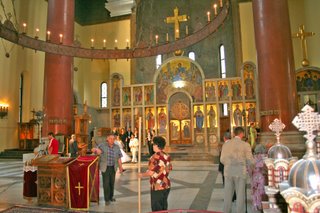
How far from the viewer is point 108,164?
6.24 m

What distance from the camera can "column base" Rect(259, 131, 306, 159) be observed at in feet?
28.9

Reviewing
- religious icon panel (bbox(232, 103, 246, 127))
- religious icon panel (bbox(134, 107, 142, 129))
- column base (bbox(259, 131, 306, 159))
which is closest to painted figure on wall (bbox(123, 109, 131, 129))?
religious icon panel (bbox(134, 107, 142, 129))

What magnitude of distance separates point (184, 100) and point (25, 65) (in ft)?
40.2

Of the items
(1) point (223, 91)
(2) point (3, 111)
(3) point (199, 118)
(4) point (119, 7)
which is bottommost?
(3) point (199, 118)

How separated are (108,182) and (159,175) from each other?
2432mm

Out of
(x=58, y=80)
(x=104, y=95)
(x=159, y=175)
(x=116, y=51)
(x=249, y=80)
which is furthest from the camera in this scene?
(x=104, y=95)

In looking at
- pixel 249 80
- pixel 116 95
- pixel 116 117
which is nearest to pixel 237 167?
pixel 249 80

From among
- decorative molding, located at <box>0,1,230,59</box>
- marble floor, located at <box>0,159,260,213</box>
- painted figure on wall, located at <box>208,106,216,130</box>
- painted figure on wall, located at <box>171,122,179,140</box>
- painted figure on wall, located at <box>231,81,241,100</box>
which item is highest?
painted figure on wall, located at <box>231,81,241,100</box>

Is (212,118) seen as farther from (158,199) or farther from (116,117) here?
(158,199)

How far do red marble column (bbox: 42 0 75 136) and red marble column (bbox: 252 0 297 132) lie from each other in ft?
28.6

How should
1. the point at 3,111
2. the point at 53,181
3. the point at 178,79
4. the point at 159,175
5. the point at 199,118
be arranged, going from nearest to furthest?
the point at 159,175
the point at 53,181
the point at 3,111
the point at 199,118
the point at 178,79

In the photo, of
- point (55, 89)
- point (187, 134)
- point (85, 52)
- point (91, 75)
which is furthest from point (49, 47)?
point (91, 75)

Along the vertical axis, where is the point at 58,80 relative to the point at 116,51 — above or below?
above

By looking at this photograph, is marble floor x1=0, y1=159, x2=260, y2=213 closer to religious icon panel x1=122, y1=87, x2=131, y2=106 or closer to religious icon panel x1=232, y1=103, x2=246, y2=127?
religious icon panel x1=232, y1=103, x2=246, y2=127
